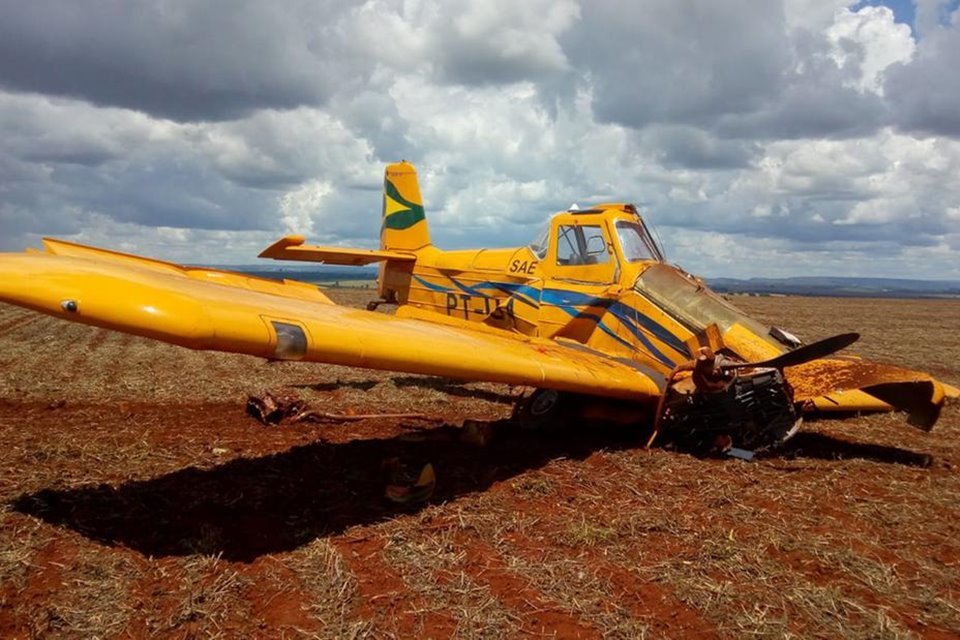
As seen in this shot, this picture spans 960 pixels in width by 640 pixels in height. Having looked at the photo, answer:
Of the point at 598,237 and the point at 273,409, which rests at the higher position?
the point at 598,237

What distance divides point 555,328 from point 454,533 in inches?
176

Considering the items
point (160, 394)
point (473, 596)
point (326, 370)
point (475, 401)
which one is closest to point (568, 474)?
point (473, 596)

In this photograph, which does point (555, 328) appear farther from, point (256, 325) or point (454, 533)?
point (256, 325)

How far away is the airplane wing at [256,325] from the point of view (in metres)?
3.88

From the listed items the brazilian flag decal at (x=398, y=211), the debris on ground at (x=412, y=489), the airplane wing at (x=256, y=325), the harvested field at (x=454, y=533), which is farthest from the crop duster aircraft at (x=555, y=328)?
the brazilian flag decal at (x=398, y=211)

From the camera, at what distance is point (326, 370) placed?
13.0m

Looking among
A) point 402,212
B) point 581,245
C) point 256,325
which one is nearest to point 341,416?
point 581,245

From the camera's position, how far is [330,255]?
11398 millimetres

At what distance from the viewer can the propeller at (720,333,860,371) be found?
19.9ft

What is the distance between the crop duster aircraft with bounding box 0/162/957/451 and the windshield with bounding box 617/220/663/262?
0.02 m

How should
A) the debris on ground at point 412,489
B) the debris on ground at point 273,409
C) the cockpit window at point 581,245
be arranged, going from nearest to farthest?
the debris on ground at point 412,489
the debris on ground at point 273,409
the cockpit window at point 581,245

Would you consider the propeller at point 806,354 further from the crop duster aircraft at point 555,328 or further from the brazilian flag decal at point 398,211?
the brazilian flag decal at point 398,211

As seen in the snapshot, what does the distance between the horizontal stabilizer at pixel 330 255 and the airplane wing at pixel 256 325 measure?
3.75 m

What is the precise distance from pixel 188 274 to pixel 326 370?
626 centimetres
